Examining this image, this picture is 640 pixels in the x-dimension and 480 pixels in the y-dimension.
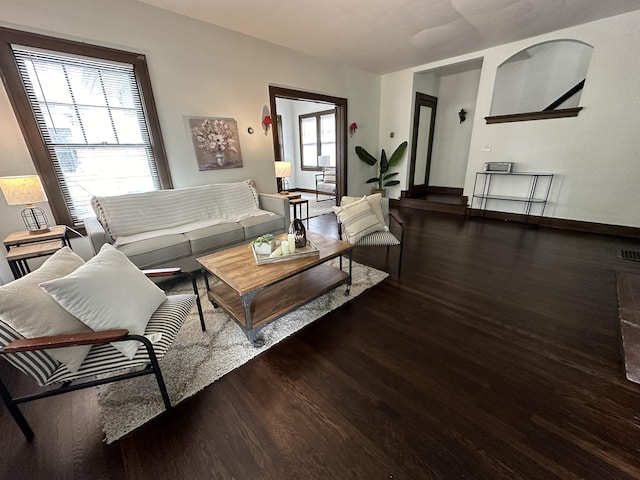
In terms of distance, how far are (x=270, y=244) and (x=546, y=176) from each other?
4.76 meters

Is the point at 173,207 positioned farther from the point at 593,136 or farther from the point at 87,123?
the point at 593,136

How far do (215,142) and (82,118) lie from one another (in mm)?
1339

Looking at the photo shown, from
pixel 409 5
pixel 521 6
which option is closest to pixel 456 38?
pixel 521 6

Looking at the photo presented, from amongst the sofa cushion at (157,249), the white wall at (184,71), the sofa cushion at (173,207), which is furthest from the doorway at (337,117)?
the sofa cushion at (157,249)

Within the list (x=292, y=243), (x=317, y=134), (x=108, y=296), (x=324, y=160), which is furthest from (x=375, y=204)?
(x=317, y=134)

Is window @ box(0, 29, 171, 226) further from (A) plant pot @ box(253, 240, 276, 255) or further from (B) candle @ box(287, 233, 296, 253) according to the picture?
(B) candle @ box(287, 233, 296, 253)

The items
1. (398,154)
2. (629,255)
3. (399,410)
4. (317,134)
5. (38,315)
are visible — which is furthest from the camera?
(317,134)

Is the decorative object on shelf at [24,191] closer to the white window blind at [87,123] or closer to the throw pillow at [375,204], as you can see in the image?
the white window blind at [87,123]

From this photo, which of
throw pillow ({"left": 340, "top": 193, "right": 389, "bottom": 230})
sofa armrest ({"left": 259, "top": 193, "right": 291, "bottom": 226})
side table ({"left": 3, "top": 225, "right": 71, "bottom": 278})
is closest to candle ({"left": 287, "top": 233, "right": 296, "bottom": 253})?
throw pillow ({"left": 340, "top": 193, "right": 389, "bottom": 230})

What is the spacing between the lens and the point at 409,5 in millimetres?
2869

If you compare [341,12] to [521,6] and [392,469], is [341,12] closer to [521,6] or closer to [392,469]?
[521,6]

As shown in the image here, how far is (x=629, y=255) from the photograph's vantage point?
10.1ft

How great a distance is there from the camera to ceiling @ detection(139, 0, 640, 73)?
284 centimetres

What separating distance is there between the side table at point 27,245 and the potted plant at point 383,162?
501 centimetres
